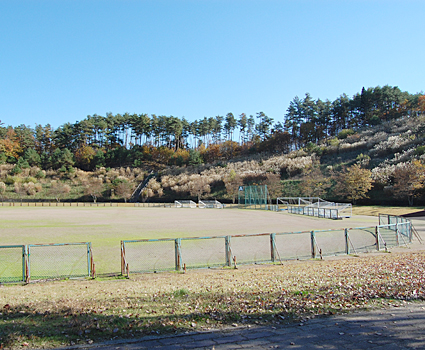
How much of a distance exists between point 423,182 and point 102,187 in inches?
2956

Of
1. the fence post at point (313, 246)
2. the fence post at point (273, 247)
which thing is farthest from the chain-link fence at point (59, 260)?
the fence post at point (313, 246)

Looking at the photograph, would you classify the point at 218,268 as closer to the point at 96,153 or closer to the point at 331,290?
the point at 331,290

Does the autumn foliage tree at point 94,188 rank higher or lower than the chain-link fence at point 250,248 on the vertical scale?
higher

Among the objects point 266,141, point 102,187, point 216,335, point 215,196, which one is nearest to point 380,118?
point 266,141

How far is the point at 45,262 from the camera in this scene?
437 inches

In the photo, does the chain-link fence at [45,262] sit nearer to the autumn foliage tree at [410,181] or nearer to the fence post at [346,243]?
the fence post at [346,243]

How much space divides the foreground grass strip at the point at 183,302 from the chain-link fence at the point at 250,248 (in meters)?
1.75

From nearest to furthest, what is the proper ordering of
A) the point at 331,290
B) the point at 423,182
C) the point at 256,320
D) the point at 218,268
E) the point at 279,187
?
the point at 256,320 → the point at 331,290 → the point at 218,268 → the point at 423,182 → the point at 279,187

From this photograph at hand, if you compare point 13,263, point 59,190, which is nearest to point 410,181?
point 13,263

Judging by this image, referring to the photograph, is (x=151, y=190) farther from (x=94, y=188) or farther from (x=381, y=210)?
(x=381, y=210)

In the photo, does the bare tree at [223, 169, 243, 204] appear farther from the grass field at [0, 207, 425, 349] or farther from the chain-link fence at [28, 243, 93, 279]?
the grass field at [0, 207, 425, 349]

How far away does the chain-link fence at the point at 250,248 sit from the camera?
39.3 feet

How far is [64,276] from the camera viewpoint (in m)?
10.8

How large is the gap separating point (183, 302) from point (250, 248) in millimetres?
7864
